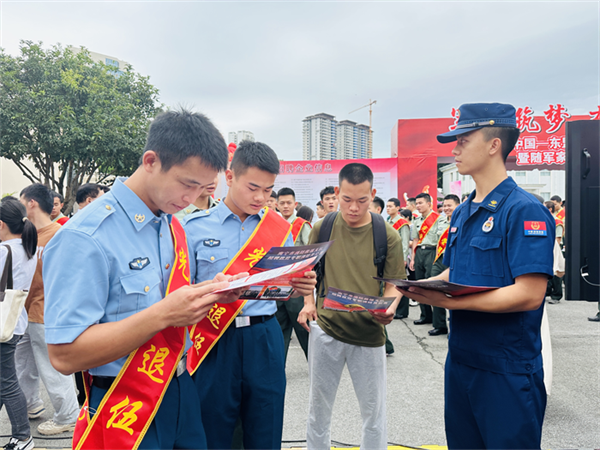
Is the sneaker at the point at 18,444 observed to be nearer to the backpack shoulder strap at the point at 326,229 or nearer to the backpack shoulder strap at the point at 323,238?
the backpack shoulder strap at the point at 323,238

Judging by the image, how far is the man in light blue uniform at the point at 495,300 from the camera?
5.28 ft

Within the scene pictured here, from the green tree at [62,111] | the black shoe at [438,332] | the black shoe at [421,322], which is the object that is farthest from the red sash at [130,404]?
the green tree at [62,111]

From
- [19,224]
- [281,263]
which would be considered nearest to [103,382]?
[281,263]

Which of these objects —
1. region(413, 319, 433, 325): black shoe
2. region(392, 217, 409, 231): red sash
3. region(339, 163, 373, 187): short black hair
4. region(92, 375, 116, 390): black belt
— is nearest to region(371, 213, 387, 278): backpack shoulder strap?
region(339, 163, 373, 187): short black hair

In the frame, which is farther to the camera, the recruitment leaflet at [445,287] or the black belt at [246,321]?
the black belt at [246,321]

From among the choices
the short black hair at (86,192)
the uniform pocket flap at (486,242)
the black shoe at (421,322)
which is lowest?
the black shoe at (421,322)

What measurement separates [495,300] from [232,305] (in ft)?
3.80

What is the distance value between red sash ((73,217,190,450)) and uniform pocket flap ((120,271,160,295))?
0.20m

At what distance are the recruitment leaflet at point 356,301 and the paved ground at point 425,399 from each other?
1.38m

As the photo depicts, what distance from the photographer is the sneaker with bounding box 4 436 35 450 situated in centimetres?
279

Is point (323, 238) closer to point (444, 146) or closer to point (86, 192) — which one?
point (86, 192)

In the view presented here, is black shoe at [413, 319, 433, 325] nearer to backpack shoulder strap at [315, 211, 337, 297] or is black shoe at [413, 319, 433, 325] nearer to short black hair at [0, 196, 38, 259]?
backpack shoulder strap at [315, 211, 337, 297]

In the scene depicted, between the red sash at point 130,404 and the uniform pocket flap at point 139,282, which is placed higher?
the uniform pocket flap at point 139,282

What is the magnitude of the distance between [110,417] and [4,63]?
14.5m
